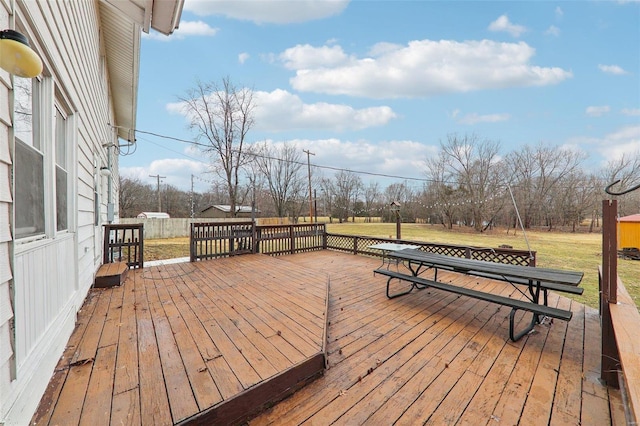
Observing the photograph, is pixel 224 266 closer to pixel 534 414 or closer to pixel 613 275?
pixel 534 414

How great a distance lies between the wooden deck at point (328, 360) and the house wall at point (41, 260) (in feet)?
0.77

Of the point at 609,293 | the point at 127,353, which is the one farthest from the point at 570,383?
the point at 127,353

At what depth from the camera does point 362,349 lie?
8.75ft

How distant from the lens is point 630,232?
1010cm

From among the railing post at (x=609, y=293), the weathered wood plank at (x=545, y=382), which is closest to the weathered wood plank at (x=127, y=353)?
the weathered wood plank at (x=545, y=382)

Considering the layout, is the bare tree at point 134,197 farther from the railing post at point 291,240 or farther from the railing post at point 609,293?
the railing post at point 609,293

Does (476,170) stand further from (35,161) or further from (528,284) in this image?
(35,161)

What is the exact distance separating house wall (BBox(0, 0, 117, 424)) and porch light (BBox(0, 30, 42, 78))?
288 mm

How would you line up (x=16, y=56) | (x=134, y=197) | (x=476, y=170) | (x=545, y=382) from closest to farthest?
(x=16, y=56) → (x=545, y=382) → (x=476, y=170) → (x=134, y=197)

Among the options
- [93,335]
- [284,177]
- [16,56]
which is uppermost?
[284,177]

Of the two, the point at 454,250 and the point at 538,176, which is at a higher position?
the point at 538,176

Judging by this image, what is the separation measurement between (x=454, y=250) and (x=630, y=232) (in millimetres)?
9482

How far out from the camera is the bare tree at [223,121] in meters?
16.7

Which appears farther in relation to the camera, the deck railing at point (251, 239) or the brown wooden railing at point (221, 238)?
the deck railing at point (251, 239)
